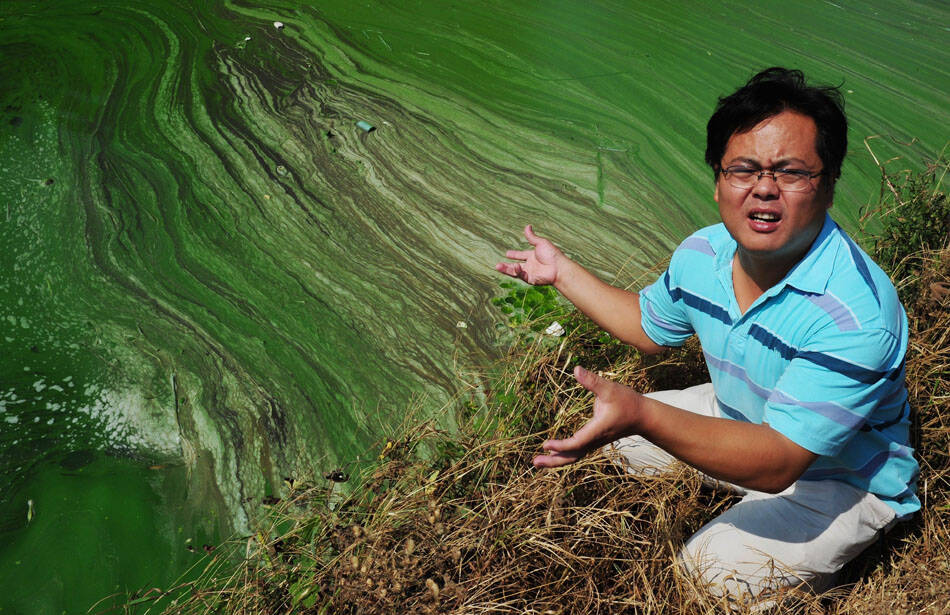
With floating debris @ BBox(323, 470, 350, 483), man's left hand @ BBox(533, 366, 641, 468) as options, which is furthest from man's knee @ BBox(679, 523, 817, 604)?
floating debris @ BBox(323, 470, 350, 483)

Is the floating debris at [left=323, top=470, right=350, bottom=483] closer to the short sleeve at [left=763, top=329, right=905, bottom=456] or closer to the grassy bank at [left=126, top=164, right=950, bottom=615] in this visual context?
the grassy bank at [left=126, top=164, right=950, bottom=615]

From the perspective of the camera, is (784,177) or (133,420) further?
(133,420)

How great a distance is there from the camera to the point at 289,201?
7.27 ft

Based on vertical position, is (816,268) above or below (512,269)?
above

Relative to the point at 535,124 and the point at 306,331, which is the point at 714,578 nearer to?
the point at 306,331

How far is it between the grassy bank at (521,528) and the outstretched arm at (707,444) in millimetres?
288

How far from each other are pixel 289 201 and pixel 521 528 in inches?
52.4

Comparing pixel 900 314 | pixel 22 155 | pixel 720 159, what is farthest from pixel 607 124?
pixel 22 155

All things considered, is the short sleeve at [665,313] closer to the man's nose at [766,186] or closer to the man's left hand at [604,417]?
the man's nose at [766,186]

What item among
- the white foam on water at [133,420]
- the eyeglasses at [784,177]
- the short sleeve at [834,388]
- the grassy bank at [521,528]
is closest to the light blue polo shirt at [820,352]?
the short sleeve at [834,388]

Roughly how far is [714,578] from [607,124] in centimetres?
179

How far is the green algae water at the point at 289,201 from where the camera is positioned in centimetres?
153

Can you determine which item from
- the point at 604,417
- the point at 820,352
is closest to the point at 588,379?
the point at 604,417

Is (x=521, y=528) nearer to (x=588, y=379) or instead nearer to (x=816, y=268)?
(x=588, y=379)
